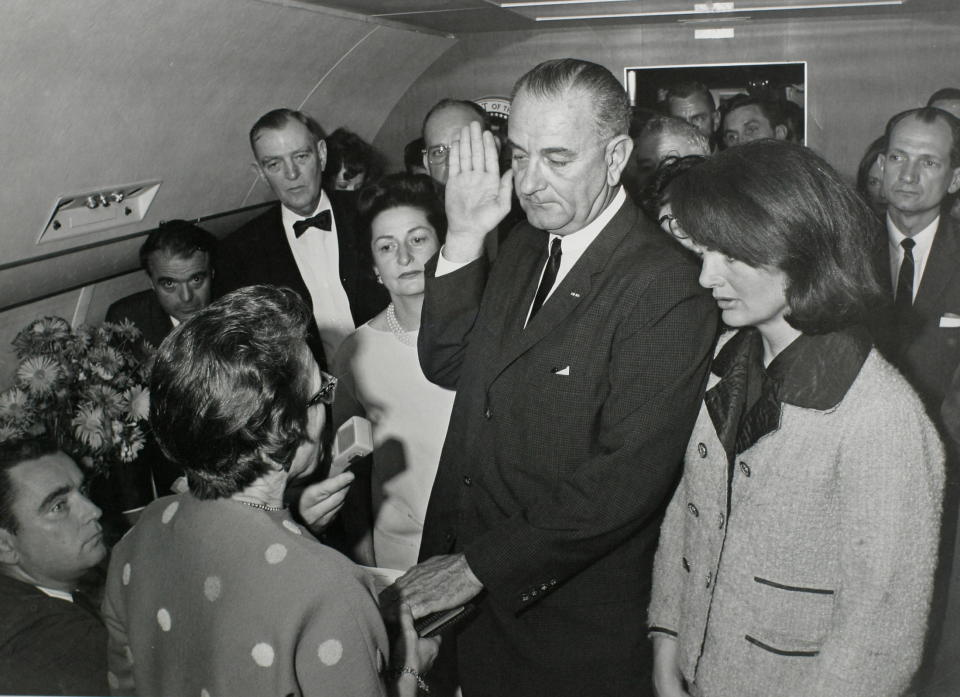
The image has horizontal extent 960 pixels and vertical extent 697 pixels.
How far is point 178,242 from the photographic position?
5.59ft

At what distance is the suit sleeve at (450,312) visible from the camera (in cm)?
166

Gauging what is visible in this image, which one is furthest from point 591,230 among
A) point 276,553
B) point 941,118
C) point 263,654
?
point 263,654

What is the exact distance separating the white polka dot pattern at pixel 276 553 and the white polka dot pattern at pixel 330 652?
13 centimetres

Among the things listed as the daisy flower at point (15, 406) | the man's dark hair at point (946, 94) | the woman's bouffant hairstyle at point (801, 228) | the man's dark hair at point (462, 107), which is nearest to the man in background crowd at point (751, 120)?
the man's dark hair at point (946, 94)

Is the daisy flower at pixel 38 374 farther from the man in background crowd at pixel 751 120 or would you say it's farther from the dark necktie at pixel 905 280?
the dark necktie at pixel 905 280

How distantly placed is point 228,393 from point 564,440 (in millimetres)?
688

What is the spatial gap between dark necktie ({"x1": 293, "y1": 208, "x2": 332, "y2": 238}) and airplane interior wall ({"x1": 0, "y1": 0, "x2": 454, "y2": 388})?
0.10 meters

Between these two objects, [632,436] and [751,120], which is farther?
[751,120]

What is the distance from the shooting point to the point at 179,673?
46.2 inches

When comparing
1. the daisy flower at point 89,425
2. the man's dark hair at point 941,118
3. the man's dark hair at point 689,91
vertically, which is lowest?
the daisy flower at point 89,425

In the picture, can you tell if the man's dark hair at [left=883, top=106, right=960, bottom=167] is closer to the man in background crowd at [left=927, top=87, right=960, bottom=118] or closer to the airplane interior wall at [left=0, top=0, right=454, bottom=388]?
the man in background crowd at [left=927, top=87, right=960, bottom=118]

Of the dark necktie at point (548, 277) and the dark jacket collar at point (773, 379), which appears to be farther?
the dark necktie at point (548, 277)

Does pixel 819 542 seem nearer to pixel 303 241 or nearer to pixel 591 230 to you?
pixel 591 230

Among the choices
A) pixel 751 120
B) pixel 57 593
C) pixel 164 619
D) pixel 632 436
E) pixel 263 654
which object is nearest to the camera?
pixel 263 654
